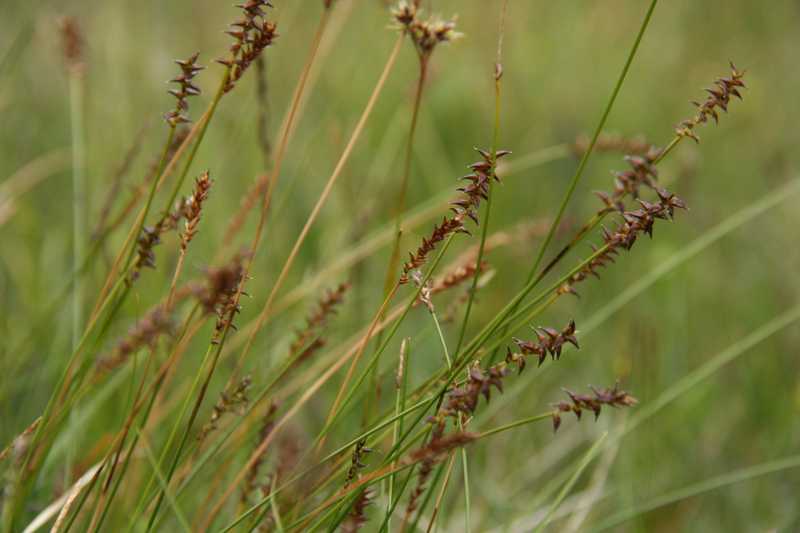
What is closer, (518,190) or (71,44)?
(71,44)

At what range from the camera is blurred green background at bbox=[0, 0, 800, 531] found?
1.98 m

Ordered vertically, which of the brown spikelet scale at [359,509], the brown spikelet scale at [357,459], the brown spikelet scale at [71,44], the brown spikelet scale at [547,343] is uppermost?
the brown spikelet scale at [71,44]

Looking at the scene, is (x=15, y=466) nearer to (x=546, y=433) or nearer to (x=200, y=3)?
(x=546, y=433)

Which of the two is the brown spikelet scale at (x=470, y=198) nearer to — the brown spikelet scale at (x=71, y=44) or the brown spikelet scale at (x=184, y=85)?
the brown spikelet scale at (x=184, y=85)

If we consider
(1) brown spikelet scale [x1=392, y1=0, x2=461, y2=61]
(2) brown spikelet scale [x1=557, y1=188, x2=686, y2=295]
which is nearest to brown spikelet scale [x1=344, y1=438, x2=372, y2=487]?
(2) brown spikelet scale [x1=557, y1=188, x2=686, y2=295]

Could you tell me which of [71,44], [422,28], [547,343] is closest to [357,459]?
[547,343]

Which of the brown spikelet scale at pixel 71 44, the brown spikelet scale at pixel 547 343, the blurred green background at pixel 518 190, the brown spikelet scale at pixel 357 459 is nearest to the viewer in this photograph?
the brown spikelet scale at pixel 547 343

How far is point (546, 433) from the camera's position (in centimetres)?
222

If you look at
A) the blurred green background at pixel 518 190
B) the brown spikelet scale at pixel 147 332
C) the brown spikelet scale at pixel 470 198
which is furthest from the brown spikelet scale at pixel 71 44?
the brown spikelet scale at pixel 470 198

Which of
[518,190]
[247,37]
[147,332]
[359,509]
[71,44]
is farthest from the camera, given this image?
[518,190]

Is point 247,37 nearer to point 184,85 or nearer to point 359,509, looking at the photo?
point 184,85

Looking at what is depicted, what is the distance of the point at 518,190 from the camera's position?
3238 mm

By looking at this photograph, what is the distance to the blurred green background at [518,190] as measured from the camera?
1.98 meters

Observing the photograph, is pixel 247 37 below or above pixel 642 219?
above
